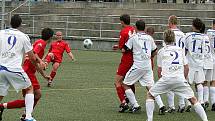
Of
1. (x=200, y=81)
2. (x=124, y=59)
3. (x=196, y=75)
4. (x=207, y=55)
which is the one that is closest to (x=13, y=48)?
(x=124, y=59)

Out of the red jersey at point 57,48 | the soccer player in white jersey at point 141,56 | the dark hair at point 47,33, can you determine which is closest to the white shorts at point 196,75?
the soccer player in white jersey at point 141,56

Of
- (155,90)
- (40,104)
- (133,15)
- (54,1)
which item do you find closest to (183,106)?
(155,90)

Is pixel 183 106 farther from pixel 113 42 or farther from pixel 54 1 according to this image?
pixel 54 1

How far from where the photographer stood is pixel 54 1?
49344mm

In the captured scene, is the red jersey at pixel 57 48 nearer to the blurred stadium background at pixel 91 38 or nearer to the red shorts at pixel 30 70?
the blurred stadium background at pixel 91 38

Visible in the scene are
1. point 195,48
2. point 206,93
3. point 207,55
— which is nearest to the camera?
point 195,48

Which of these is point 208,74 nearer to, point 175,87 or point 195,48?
point 195,48

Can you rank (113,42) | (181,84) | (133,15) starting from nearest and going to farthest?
1. (181,84)
2. (113,42)
3. (133,15)

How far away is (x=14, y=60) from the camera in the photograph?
10.9 m

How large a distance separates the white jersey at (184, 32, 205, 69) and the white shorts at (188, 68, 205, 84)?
10 centimetres

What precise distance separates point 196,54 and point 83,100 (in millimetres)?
3285

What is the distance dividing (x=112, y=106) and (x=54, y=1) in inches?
1416

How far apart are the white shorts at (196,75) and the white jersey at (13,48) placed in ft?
→ 14.5

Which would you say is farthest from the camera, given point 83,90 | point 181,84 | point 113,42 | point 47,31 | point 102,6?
point 102,6
